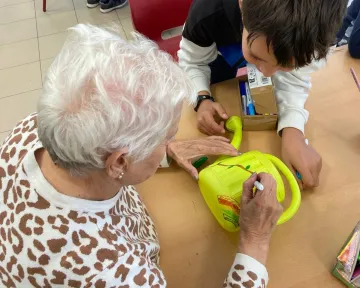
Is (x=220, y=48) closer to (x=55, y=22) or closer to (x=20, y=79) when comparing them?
(x=20, y=79)

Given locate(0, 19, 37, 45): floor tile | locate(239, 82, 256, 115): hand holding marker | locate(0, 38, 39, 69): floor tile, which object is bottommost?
locate(0, 38, 39, 69): floor tile

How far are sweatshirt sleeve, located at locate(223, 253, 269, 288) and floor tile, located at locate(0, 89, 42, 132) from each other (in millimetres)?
1864

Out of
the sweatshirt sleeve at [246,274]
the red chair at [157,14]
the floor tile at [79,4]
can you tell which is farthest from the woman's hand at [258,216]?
the floor tile at [79,4]

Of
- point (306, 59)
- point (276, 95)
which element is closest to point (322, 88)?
point (276, 95)

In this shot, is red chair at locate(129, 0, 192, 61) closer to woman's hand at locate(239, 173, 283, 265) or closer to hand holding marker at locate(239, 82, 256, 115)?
hand holding marker at locate(239, 82, 256, 115)

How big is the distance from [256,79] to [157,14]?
0.63m

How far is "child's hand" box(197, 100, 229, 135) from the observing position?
1018 millimetres

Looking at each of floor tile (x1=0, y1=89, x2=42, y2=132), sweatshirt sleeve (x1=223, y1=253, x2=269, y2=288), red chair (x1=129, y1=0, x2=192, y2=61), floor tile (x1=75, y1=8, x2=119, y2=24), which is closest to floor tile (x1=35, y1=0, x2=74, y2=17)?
floor tile (x1=75, y1=8, x2=119, y2=24)

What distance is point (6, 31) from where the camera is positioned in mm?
2863

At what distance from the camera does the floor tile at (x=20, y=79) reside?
2414mm

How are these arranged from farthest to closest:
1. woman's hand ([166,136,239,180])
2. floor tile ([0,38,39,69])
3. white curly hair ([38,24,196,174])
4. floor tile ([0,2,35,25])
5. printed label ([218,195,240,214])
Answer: floor tile ([0,2,35,25])
floor tile ([0,38,39,69])
woman's hand ([166,136,239,180])
printed label ([218,195,240,214])
white curly hair ([38,24,196,174])

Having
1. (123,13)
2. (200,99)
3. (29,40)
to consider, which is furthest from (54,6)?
(200,99)

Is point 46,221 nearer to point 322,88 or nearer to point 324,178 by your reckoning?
point 324,178

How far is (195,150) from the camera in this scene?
3.15 ft
